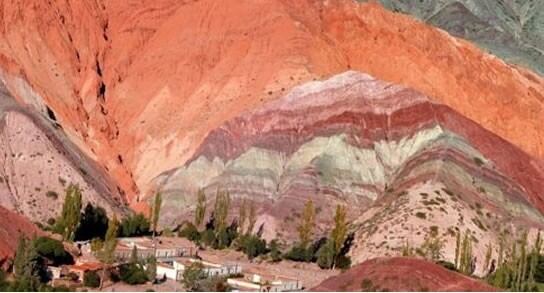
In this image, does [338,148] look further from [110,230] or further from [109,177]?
[110,230]

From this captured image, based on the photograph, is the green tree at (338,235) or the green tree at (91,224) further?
the green tree at (91,224)

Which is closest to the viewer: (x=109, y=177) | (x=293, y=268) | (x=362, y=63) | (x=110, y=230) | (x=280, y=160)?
(x=110, y=230)

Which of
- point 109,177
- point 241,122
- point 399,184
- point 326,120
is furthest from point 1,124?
point 399,184

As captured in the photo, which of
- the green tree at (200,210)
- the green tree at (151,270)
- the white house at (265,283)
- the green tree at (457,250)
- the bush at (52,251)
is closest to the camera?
the white house at (265,283)

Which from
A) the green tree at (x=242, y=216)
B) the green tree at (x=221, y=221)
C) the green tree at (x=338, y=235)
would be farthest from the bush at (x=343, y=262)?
the green tree at (x=242, y=216)

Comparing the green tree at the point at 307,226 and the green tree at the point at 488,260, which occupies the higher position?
the green tree at the point at 307,226

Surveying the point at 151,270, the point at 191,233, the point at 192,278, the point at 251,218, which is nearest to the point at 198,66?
the point at 251,218

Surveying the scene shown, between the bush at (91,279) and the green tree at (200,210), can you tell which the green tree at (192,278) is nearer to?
the bush at (91,279)
